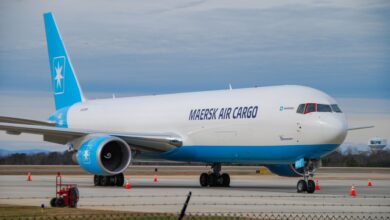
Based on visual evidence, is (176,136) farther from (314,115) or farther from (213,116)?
(314,115)

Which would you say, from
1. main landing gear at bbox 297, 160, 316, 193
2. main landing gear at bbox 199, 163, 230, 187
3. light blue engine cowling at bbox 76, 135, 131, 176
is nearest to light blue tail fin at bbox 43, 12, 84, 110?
light blue engine cowling at bbox 76, 135, 131, 176

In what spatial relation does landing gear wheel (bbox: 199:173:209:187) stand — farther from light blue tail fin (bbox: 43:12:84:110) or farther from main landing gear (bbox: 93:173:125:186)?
light blue tail fin (bbox: 43:12:84:110)

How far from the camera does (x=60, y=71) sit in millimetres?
46938

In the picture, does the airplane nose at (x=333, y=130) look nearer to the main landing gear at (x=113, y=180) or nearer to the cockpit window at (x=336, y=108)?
the cockpit window at (x=336, y=108)

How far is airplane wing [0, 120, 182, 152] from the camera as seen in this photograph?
3650cm

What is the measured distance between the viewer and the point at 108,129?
1658 inches

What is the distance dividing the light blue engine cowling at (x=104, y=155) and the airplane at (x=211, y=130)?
42mm

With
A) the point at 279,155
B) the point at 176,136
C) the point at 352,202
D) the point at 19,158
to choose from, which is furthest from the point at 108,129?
the point at 19,158

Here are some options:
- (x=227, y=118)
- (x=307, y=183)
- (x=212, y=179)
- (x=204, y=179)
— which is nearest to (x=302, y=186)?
(x=307, y=183)

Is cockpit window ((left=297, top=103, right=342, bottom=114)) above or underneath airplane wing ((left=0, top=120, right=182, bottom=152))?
underneath

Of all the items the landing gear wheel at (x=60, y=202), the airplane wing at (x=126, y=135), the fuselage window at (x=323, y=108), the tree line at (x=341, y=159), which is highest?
the tree line at (x=341, y=159)

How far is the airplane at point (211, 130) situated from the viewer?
31484mm

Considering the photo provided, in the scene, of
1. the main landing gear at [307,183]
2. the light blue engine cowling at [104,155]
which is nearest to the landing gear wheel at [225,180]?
the light blue engine cowling at [104,155]

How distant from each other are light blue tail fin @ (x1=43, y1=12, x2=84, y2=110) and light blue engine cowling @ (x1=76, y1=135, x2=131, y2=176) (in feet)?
34.9
